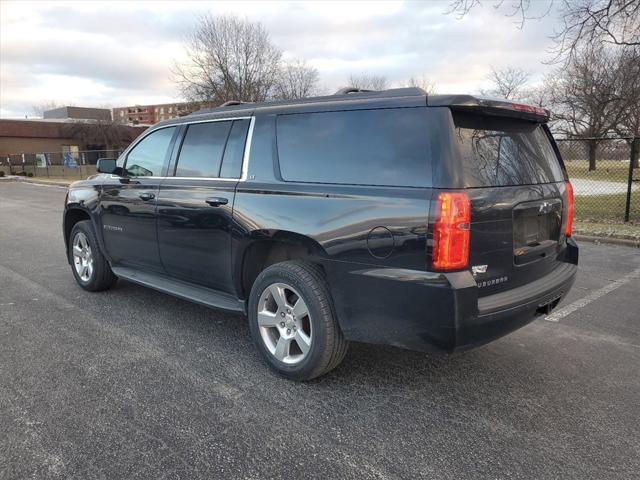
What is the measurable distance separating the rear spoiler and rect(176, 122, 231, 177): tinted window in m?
1.81

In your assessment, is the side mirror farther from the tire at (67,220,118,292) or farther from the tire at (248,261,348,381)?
the tire at (248,261,348,381)

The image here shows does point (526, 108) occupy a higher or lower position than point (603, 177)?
higher

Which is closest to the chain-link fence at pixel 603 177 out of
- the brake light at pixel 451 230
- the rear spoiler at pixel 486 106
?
the rear spoiler at pixel 486 106

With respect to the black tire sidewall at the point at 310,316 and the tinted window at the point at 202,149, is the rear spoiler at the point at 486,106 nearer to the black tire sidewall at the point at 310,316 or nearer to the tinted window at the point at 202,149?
the black tire sidewall at the point at 310,316

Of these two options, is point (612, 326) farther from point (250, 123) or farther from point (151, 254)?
point (151, 254)

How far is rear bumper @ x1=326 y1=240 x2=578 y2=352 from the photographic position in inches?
104

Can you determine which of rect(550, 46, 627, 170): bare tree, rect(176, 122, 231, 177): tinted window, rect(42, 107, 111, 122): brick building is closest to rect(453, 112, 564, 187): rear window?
rect(176, 122, 231, 177): tinted window

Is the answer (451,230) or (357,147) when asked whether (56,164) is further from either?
(451,230)

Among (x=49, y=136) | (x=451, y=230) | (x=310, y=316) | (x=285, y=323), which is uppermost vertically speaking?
(x=49, y=136)

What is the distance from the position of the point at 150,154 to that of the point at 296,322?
2418 mm

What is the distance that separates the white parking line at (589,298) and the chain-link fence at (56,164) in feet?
107

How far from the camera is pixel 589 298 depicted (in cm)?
530

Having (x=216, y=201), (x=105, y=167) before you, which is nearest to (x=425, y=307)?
(x=216, y=201)

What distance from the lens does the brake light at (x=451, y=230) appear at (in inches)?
102
